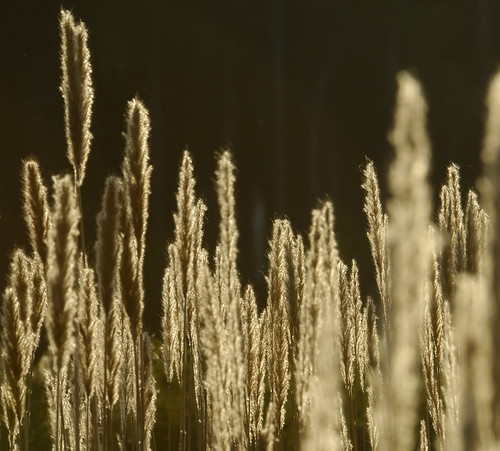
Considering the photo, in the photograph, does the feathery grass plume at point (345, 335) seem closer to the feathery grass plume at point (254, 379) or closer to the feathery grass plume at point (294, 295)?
the feathery grass plume at point (294, 295)

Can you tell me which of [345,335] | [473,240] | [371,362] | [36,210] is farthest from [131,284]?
[371,362]

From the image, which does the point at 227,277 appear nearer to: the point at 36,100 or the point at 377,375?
the point at 377,375

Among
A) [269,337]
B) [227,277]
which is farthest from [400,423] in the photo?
[269,337]

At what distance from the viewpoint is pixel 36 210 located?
1999mm

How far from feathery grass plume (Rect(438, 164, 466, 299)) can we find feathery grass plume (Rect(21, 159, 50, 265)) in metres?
A: 1.25

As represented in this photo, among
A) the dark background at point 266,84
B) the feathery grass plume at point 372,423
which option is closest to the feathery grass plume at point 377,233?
the feathery grass plume at point 372,423

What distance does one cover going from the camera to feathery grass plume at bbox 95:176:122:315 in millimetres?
1689

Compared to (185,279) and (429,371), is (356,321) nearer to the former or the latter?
(429,371)

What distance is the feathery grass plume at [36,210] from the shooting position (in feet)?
6.49

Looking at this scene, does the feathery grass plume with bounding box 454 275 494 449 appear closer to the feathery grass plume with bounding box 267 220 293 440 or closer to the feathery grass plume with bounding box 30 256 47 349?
the feathery grass plume with bounding box 267 220 293 440

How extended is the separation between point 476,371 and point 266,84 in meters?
9.91

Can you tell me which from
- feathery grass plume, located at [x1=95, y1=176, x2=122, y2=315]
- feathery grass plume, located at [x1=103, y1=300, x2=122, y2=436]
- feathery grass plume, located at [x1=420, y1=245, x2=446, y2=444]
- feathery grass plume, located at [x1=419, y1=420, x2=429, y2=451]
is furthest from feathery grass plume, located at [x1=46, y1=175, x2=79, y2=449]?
feathery grass plume, located at [x1=419, y1=420, x2=429, y2=451]

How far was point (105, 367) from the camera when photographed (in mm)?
1800

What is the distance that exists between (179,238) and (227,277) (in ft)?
1.36
